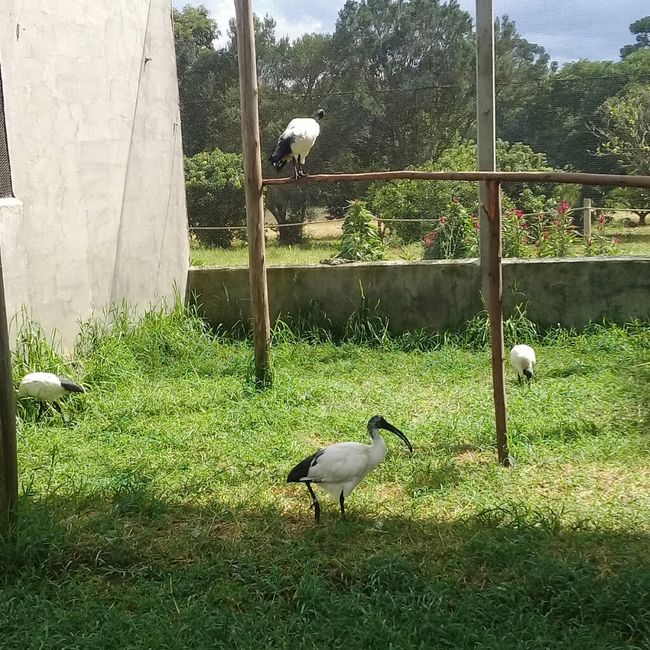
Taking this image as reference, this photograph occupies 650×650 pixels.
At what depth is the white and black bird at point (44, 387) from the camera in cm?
526

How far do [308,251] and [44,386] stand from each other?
345 centimetres

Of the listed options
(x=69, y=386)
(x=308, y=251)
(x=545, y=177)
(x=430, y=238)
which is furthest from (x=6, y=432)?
(x=430, y=238)

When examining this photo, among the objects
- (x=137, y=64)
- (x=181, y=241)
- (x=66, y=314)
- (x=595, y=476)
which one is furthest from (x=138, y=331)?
(x=595, y=476)

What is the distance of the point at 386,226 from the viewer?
8203mm

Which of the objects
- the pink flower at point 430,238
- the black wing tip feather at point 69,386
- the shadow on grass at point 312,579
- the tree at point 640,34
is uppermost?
the tree at point 640,34

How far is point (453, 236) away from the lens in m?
7.98

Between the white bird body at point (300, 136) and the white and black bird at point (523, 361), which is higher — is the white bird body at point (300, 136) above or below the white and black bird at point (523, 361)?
above

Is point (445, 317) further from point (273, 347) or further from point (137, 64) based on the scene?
point (137, 64)

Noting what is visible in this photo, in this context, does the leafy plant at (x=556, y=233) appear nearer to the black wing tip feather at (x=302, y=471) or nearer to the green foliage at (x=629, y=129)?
the green foliage at (x=629, y=129)

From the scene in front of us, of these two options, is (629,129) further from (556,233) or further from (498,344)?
(498,344)


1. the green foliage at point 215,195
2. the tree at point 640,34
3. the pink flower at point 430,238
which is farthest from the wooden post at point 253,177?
the tree at point 640,34

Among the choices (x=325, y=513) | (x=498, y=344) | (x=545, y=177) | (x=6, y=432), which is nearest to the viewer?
(x=6, y=432)

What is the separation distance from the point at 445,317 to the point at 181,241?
2.79 metres

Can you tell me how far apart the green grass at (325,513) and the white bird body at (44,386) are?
0.22 m
